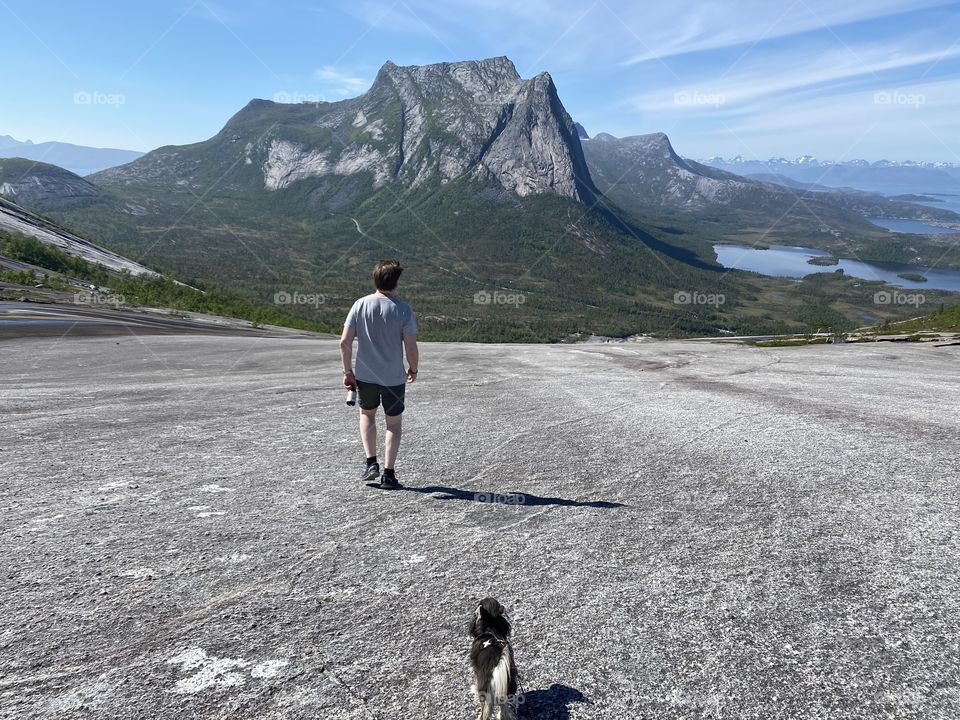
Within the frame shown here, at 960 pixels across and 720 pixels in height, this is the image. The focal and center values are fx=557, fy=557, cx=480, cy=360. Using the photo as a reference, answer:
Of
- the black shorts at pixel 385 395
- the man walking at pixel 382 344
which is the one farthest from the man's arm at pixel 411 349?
the black shorts at pixel 385 395

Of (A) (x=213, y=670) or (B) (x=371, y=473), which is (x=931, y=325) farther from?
(A) (x=213, y=670)

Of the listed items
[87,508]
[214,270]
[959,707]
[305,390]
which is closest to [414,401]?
[305,390]

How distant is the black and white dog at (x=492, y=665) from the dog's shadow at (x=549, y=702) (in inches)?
6.3

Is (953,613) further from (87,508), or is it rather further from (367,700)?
(87,508)

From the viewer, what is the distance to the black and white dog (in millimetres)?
3307

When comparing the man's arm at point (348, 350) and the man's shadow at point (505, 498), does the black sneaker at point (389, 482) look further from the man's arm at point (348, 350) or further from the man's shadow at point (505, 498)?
the man's arm at point (348, 350)

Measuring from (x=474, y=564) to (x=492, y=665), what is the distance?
189 cm

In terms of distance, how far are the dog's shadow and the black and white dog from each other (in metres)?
0.16

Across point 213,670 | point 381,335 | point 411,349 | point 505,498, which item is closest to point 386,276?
point 381,335

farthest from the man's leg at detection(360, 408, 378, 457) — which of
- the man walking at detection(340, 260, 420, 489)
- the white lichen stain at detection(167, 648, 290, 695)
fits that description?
the white lichen stain at detection(167, 648, 290, 695)

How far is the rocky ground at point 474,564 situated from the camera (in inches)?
149

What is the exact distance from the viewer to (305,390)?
14.0 metres

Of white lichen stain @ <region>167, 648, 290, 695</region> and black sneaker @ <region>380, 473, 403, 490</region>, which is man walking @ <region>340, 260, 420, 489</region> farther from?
white lichen stain @ <region>167, 648, 290, 695</region>

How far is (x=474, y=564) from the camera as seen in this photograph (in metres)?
5.32
